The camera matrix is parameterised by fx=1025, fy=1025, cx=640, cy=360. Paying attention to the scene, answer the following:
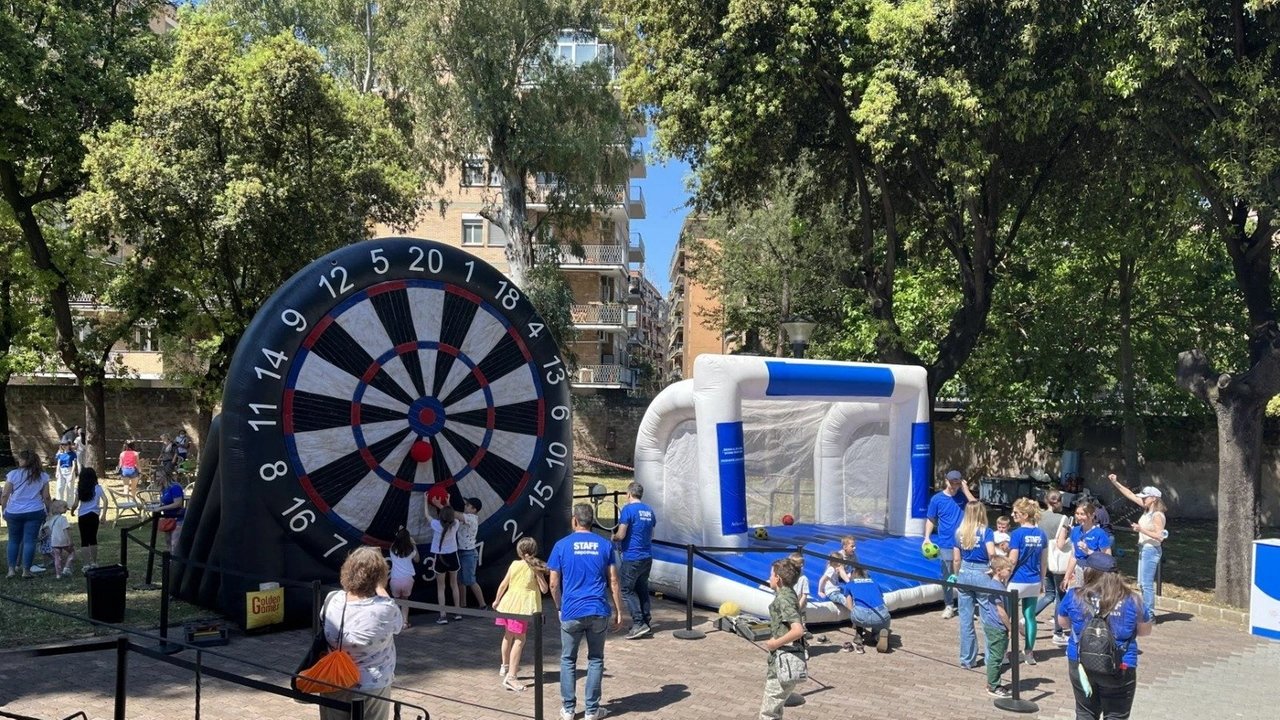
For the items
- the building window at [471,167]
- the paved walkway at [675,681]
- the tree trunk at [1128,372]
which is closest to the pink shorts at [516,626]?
the paved walkway at [675,681]

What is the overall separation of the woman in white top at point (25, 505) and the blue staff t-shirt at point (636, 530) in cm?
687

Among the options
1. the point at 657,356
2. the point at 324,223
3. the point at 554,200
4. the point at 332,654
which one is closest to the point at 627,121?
the point at 554,200

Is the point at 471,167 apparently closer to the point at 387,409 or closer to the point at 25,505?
the point at 25,505

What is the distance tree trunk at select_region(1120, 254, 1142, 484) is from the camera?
74.0 feet

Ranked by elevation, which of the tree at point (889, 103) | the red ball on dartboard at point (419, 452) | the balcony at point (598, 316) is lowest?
the red ball on dartboard at point (419, 452)

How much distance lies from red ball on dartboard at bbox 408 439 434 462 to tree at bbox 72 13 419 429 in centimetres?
1100

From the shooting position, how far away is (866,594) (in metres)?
10.9

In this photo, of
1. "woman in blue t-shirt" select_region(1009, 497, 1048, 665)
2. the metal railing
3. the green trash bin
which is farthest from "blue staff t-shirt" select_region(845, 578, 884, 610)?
the metal railing

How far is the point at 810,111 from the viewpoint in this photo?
18.5 metres

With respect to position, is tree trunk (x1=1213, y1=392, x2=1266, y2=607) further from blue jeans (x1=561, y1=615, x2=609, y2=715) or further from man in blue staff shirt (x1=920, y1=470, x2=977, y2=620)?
blue jeans (x1=561, y1=615, x2=609, y2=715)

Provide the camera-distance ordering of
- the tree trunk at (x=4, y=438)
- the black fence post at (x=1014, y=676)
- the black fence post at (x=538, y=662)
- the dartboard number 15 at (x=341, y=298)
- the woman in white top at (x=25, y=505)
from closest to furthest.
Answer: the black fence post at (x=538, y=662)
the black fence post at (x=1014, y=676)
the dartboard number 15 at (x=341, y=298)
the woman in white top at (x=25, y=505)
the tree trunk at (x=4, y=438)

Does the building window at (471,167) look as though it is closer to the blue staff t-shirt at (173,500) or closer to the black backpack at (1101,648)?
the blue staff t-shirt at (173,500)

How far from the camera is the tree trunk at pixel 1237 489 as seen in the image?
1390cm

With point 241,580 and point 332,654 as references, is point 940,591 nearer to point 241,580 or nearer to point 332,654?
point 241,580
